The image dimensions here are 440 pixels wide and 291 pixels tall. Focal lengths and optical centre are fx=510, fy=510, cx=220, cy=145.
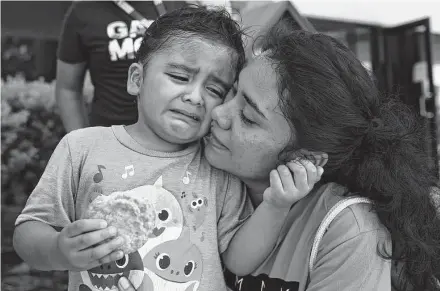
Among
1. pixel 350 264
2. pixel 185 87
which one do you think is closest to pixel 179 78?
pixel 185 87

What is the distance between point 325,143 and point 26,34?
170 inches

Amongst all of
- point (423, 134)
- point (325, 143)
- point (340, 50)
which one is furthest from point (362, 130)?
point (423, 134)

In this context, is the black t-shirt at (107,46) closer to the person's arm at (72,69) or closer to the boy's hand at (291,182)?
the person's arm at (72,69)

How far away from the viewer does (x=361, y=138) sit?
1.41m

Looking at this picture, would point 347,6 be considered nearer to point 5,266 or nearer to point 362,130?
point 5,266

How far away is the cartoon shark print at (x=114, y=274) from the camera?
4.33ft

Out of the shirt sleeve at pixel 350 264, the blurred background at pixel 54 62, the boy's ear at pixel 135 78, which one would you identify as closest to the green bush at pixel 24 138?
the blurred background at pixel 54 62

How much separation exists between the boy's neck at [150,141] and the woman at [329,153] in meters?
0.11

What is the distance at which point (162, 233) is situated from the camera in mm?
1354

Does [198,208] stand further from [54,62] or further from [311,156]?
[54,62]

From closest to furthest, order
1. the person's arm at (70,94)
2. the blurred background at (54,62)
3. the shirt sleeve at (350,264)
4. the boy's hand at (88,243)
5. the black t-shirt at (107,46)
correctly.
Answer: the boy's hand at (88,243) → the shirt sleeve at (350,264) → the black t-shirt at (107,46) → the person's arm at (70,94) → the blurred background at (54,62)

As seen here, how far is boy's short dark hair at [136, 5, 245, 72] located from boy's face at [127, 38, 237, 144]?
0.03 meters

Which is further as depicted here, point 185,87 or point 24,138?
point 24,138

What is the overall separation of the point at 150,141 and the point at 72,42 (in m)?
0.94
